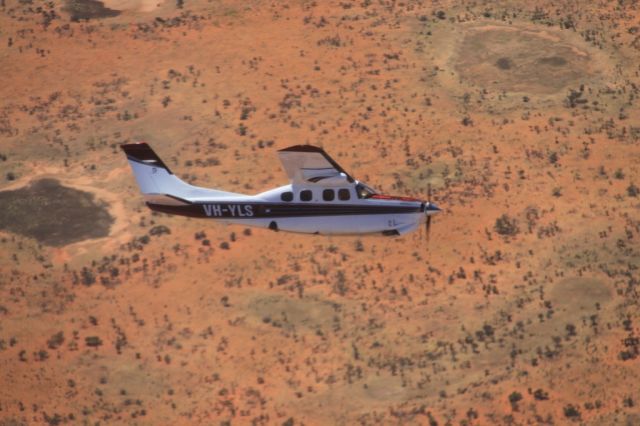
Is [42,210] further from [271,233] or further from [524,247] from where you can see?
[524,247]

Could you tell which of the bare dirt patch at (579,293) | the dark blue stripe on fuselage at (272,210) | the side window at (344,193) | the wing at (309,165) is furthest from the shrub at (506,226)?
the wing at (309,165)

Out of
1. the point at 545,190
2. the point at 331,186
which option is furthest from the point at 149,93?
the point at 331,186

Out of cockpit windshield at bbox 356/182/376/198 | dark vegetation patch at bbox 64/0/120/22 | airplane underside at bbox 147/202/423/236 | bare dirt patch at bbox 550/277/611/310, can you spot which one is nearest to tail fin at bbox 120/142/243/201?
airplane underside at bbox 147/202/423/236

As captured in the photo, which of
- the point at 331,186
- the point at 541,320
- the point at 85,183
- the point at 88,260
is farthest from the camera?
the point at 85,183

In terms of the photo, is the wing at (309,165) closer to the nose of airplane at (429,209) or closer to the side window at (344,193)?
the side window at (344,193)

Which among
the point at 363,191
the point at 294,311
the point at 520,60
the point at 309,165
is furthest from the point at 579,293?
the point at 520,60
